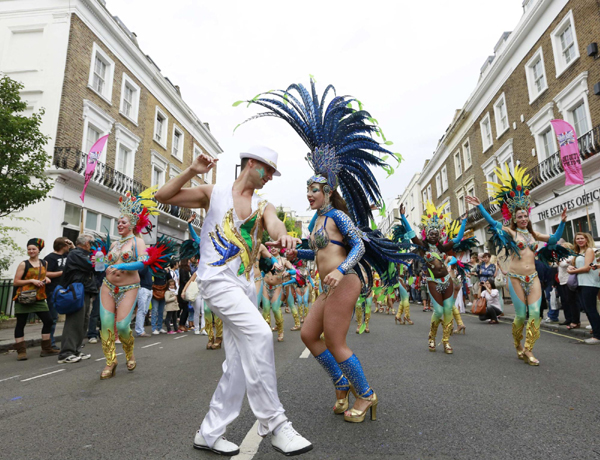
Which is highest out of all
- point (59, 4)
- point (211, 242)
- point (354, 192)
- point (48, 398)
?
point (59, 4)

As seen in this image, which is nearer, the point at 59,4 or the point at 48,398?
the point at 48,398

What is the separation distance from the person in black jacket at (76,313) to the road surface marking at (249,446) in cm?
474

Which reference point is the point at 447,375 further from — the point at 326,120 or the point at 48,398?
the point at 48,398

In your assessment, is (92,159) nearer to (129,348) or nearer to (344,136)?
(129,348)

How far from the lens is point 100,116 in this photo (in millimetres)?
18906

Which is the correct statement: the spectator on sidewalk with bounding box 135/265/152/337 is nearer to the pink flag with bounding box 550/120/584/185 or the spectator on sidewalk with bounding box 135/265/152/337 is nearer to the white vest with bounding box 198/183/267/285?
the white vest with bounding box 198/183/267/285

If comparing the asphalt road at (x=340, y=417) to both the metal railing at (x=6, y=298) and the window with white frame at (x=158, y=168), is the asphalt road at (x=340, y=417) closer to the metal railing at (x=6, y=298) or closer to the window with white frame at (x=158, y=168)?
the metal railing at (x=6, y=298)

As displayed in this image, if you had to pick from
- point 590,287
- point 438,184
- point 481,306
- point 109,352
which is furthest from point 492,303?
point 438,184

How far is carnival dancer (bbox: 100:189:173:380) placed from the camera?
500cm

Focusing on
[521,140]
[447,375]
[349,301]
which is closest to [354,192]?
[349,301]

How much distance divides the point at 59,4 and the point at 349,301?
20.7 m

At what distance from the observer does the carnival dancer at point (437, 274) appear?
6.48 m

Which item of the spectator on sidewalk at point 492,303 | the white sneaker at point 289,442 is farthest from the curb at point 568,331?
the white sneaker at point 289,442

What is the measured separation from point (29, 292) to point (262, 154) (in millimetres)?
6043
